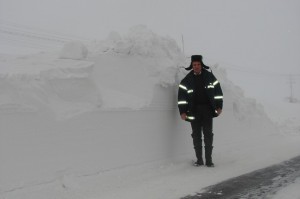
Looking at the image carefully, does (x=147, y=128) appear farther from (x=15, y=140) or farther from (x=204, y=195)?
(x=15, y=140)

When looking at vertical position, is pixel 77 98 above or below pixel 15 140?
above

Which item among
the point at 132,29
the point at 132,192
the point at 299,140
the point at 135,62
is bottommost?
the point at 299,140

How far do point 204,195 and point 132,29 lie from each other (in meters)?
3.73

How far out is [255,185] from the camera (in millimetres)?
5648

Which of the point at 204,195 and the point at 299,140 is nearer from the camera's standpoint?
the point at 204,195

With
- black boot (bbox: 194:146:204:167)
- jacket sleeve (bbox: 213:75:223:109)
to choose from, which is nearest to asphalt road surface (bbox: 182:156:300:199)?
black boot (bbox: 194:146:204:167)

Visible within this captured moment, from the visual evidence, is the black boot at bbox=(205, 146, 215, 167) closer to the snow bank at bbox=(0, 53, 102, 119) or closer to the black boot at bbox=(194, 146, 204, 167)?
the black boot at bbox=(194, 146, 204, 167)

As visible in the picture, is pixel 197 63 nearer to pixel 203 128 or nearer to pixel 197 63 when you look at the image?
pixel 197 63

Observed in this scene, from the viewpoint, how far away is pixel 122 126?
20.9ft

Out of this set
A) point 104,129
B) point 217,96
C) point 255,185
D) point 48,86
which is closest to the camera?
point 48,86

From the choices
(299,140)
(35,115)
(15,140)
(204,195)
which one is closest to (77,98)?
(35,115)

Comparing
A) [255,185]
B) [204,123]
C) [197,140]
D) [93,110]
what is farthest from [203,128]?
[93,110]

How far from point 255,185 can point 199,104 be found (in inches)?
81.8

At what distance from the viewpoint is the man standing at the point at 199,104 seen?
7.26 metres
